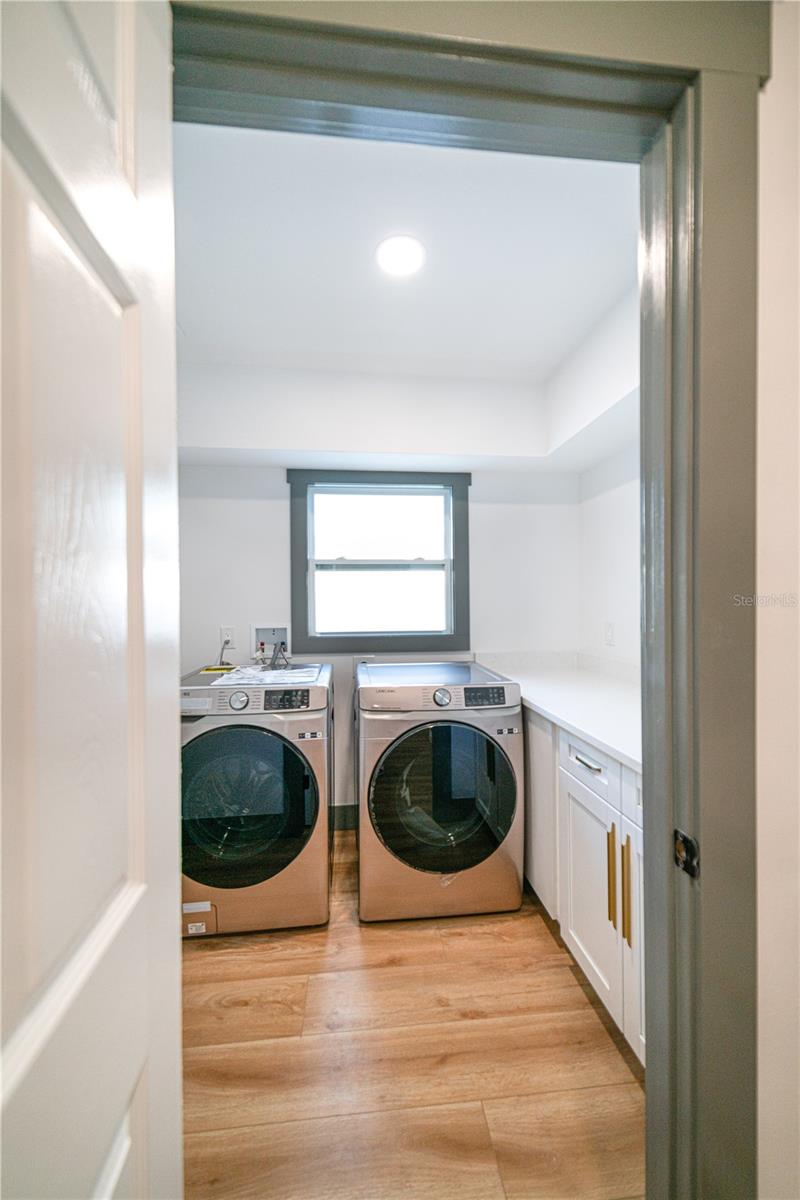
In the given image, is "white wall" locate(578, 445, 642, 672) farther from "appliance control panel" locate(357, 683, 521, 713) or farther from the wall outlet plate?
the wall outlet plate

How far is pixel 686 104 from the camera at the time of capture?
734 mm

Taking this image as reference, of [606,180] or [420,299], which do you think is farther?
[420,299]

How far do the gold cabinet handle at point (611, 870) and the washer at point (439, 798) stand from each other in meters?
0.60

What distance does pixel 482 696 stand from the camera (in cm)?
202

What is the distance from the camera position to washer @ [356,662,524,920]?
1.98 m

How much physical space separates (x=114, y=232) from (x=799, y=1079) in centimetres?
141

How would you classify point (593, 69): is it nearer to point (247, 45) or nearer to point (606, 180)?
point (247, 45)

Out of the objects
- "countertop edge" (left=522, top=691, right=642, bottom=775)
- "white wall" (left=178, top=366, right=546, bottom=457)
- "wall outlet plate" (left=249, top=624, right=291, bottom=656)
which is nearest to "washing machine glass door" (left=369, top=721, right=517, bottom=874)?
"countertop edge" (left=522, top=691, right=642, bottom=775)

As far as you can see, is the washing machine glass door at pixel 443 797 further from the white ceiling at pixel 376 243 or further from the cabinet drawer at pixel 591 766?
the white ceiling at pixel 376 243

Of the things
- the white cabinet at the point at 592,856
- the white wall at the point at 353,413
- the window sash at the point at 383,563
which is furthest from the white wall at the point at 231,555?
the white cabinet at the point at 592,856

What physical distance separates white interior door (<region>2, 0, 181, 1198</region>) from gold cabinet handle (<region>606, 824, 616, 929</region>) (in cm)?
120

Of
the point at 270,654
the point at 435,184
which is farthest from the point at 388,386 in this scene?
the point at 270,654

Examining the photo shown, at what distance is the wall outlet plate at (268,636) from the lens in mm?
2662

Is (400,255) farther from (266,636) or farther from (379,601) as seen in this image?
(266,636)
